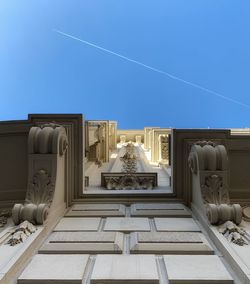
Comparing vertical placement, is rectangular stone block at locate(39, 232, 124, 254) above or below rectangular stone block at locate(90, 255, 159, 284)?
above

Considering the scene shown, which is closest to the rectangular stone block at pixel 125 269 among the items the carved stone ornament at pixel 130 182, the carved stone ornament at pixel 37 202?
the carved stone ornament at pixel 37 202

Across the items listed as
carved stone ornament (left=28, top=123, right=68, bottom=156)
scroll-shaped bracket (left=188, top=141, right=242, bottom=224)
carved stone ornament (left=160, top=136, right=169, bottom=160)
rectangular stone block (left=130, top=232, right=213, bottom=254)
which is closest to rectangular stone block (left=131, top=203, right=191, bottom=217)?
scroll-shaped bracket (left=188, top=141, right=242, bottom=224)

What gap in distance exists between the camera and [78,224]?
5293 millimetres

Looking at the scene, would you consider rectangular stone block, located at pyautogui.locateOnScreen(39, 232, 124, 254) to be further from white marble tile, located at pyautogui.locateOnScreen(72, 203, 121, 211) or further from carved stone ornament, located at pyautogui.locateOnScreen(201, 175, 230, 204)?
carved stone ornament, located at pyautogui.locateOnScreen(201, 175, 230, 204)

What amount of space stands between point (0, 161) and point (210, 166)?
3.31m

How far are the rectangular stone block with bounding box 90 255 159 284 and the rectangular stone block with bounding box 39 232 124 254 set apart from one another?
26cm

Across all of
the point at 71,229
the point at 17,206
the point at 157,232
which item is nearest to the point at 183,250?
the point at 157,232

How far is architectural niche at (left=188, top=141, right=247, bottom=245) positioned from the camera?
4910 millimetres

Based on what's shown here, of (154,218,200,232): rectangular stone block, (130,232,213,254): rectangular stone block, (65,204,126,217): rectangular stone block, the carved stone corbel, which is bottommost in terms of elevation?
(130,232,213,254): rectangular stone block

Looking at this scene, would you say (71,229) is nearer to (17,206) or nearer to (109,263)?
(17,206)

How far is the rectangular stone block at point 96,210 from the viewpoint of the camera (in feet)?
19.0

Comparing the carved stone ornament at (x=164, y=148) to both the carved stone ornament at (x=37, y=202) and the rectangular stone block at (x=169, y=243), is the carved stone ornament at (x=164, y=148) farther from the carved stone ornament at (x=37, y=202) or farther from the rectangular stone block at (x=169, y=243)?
the rectangular stone block at (x=169, y=243)

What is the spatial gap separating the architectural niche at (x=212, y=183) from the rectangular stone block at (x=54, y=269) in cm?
185

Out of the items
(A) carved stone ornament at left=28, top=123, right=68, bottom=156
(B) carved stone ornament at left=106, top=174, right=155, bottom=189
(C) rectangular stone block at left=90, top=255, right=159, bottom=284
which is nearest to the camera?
(C) rectangular stone block at left=90, top=255, right=159, bottom=284
